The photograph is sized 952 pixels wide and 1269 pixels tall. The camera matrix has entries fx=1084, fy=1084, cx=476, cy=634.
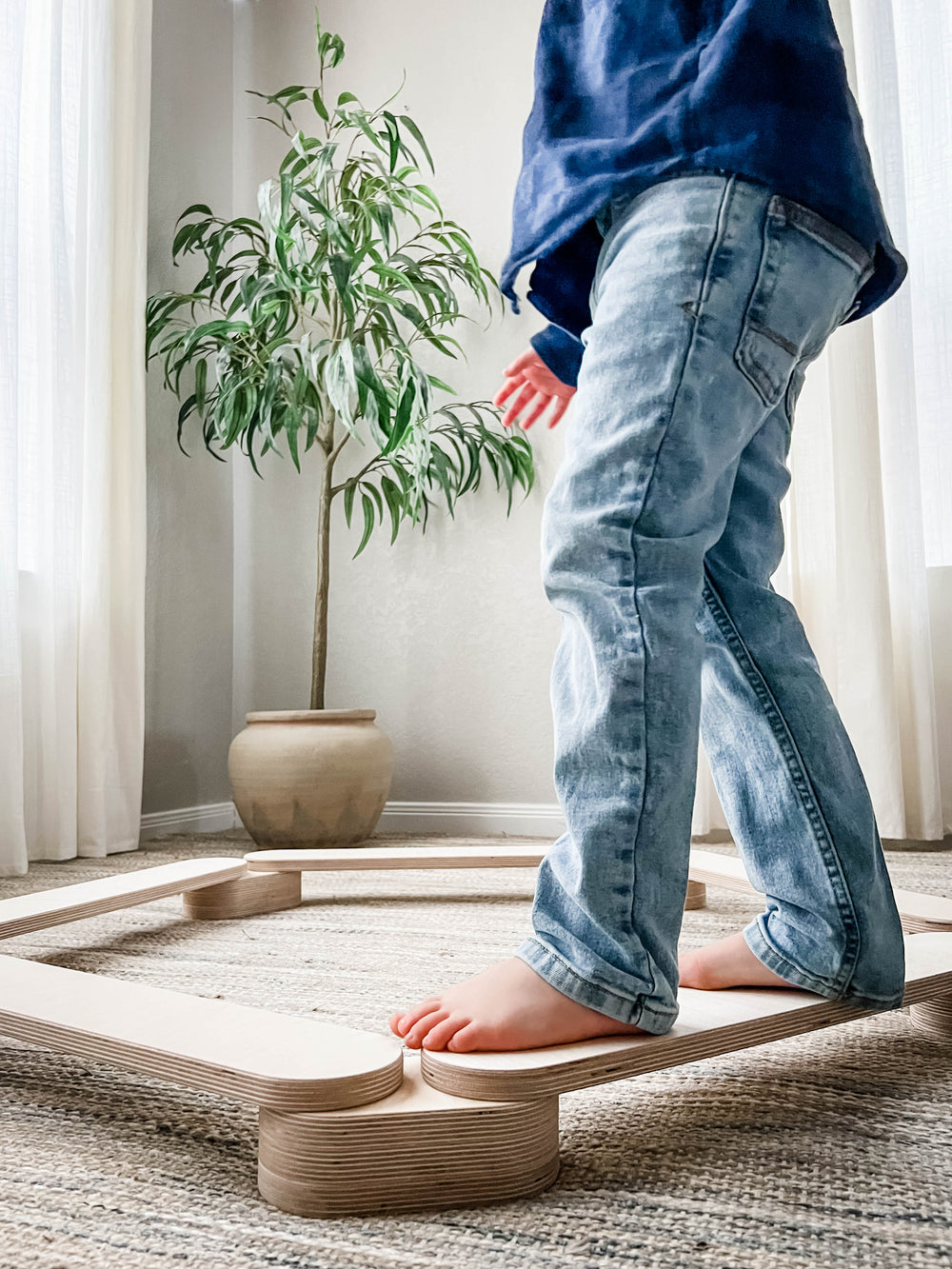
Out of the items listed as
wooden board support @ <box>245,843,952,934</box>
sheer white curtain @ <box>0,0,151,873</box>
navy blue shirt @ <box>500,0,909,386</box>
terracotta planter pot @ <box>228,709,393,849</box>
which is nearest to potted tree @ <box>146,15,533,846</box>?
terracotta planter pot @ <box>228,709,393,849</box>

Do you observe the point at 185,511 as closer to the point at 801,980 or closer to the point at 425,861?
the point at 425,861

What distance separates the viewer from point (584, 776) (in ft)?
2.04

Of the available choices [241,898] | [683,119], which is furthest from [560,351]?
[241,898]

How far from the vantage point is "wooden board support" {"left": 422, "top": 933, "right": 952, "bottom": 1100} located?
0.56 metres

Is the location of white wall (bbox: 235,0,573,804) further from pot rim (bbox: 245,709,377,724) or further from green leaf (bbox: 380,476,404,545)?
pot rim (bbox: 245,709,377,724)

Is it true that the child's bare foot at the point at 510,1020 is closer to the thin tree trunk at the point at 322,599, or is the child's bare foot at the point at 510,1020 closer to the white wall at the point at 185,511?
the thin tree trunk at the point at 322,599

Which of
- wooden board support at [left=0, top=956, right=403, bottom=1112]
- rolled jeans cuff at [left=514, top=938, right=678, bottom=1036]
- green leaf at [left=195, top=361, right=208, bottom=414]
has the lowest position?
wooden board support at [left=0, top=956, right=403, bottom=1112]

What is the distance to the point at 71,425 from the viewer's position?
77.2 inches

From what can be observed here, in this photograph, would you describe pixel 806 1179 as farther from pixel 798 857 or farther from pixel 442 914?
pixel 442 914

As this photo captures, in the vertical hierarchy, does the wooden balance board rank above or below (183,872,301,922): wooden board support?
above

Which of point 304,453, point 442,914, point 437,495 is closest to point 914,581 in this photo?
point 437,495

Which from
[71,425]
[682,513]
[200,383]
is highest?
[200,383]

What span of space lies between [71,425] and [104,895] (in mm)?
1122

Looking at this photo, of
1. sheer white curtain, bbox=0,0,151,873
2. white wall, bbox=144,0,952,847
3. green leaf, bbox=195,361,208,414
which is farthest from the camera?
white wall, bbox=144,0,952,847
